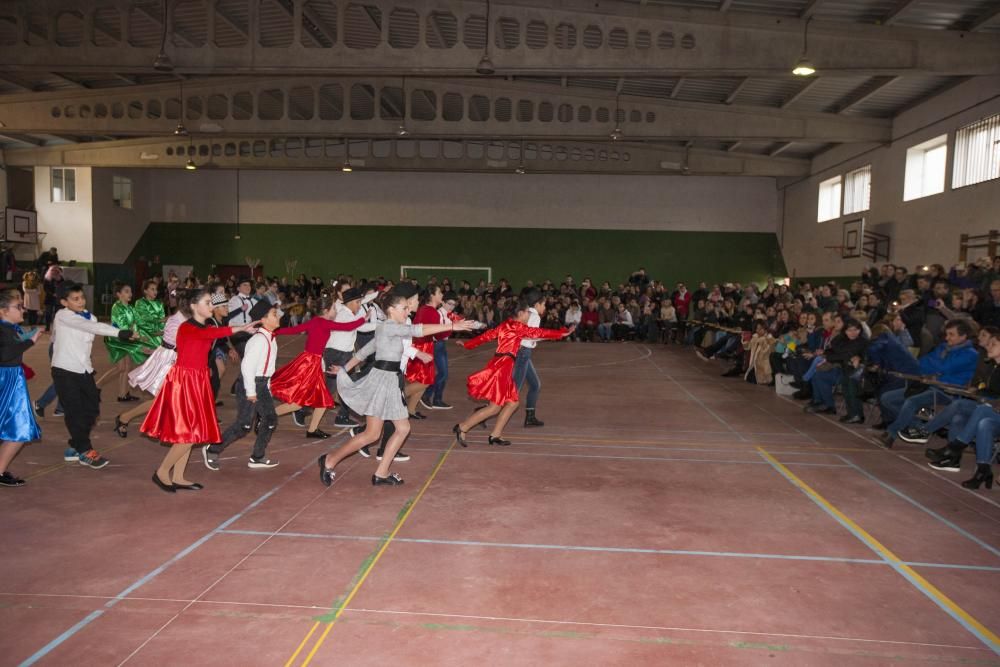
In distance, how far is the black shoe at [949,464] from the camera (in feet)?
23.3

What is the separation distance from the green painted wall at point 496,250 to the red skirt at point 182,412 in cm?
2410

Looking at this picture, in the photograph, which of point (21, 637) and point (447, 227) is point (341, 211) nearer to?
point (447, 227)

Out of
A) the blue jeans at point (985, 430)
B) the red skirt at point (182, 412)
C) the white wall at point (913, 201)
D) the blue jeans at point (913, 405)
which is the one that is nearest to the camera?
the red skirt at point (182, 412)

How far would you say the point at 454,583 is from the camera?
418cm

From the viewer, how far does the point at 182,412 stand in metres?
5.50

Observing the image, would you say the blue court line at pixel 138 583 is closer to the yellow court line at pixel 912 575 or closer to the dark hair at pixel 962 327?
the yellow court line at pixel 912 575

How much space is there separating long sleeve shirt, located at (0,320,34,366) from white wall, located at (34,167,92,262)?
79.8ft

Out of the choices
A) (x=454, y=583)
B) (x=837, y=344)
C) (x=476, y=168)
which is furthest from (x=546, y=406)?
(x=476, y=168)

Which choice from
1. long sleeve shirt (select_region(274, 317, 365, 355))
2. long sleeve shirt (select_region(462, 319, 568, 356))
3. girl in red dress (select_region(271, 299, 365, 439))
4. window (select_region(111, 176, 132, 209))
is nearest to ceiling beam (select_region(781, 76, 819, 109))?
long sleeve shirt (select_region(462, 319, 568, 356))

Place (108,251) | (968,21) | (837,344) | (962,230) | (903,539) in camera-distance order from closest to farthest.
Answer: (903,539) → (837,344) → (968,21) → (962,230) → (108,251)

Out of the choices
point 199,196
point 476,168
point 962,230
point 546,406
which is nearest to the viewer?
point 546,406

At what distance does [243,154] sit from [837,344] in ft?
71.6

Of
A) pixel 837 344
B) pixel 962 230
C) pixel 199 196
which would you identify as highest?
pixel 199 196

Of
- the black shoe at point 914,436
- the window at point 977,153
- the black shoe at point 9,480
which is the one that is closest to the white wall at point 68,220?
the black shoe at point 9,480
